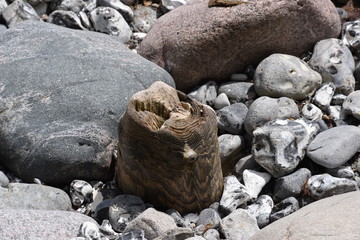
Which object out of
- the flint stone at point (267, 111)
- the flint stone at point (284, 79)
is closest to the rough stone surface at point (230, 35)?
the flint stone at point (284, 79)

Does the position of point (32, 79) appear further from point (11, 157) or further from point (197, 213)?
point (197, 213)

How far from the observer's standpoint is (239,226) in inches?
177

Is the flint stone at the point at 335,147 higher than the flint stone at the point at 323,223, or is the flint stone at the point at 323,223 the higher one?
the flint stone at the point at 323,223

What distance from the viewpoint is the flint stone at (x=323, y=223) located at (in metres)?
3.47

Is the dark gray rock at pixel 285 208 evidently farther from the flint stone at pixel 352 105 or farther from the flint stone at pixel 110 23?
the flint stone at pixel 110 23

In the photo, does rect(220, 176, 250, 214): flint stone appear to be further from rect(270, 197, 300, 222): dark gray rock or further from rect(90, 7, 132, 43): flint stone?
rect(90, 7, 132, 43): flint stone

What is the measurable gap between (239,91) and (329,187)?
134cm

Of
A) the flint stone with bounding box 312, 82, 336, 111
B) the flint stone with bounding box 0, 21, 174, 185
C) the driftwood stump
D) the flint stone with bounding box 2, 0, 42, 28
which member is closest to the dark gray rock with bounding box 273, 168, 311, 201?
the driftwood stump

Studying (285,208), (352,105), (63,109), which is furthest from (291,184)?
(63,109)

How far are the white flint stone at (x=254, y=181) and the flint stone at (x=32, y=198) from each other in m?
1.20

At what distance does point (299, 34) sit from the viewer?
593 centimetres

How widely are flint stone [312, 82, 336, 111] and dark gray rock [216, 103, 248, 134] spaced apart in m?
0.55

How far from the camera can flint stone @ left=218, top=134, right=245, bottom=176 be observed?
5307 mm

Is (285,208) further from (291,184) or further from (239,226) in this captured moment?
(239,226)
